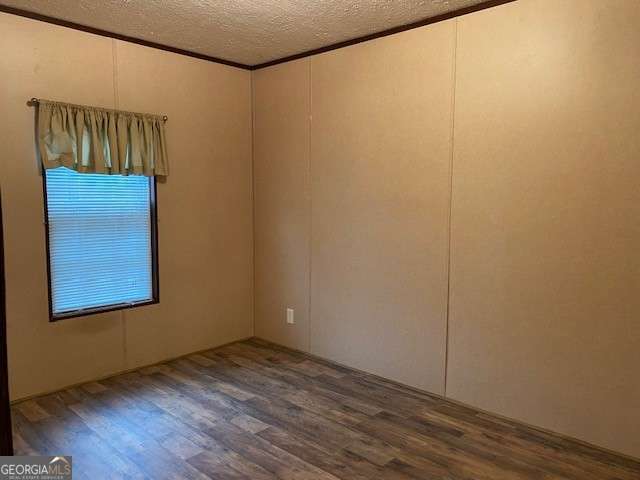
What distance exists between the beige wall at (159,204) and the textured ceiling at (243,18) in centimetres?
22

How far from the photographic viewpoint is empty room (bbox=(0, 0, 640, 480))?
255cm

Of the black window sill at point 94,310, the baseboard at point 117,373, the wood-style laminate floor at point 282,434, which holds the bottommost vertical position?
the wood-style laminate floor at point 282,434

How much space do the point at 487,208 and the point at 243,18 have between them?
6.71ft

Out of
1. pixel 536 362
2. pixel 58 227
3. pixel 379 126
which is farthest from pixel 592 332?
pixel 58 227

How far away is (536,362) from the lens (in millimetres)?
2842

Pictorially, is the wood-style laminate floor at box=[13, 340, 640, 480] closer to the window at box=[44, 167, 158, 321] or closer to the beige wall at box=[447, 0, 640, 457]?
the beige wall at box=[447, 0, 640, 457]

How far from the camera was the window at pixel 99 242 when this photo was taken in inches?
130

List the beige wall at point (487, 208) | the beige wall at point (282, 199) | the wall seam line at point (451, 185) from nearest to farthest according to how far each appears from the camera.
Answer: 1. the beige wall at point (487, 208)
2. the wall seam line at point (451, 185)
3. the beige wall at point (282, 199)

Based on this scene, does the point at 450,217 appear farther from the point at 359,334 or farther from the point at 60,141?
the point at 60,141

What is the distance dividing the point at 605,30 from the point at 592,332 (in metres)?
1.62

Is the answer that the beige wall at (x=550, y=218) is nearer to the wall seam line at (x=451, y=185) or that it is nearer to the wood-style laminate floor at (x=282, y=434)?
the wall seam line at (x=451, y=185)

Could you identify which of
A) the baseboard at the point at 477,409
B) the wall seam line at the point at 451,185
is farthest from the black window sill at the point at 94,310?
the wall seam line at the point at 451,185

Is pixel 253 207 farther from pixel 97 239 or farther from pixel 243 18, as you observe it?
pixel 243 18

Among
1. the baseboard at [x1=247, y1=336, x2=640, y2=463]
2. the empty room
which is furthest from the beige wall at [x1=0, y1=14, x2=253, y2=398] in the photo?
the baseboard at [x1=247, y1=336, x2=640, y2=463]
